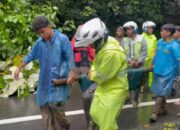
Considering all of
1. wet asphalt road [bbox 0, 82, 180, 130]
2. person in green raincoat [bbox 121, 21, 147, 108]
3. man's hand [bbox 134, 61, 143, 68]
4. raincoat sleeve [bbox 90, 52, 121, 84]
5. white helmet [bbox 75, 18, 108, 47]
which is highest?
white helmet [bbox 75, 18, 108, 47]

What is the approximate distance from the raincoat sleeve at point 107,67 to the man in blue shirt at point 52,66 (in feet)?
2.95

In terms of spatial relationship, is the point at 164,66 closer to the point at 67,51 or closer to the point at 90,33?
the point at 67,51

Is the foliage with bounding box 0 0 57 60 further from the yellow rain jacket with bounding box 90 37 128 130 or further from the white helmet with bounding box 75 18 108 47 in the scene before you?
the white helmet with bounding box 75 18 108 47

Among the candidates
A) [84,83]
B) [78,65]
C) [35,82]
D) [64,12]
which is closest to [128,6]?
[64,12]

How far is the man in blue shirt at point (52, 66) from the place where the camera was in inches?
232

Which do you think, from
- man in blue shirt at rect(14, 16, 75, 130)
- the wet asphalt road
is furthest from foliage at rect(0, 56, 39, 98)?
man in blue shirt at rect(14, 16, 75, 130)

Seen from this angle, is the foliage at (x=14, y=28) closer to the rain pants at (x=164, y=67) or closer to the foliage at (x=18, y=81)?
the foliage at (x=18, y=81)

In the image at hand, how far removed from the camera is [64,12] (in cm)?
1515

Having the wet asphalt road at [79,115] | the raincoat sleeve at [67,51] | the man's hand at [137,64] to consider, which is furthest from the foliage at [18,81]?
the raincoat sleeve at [67,51]

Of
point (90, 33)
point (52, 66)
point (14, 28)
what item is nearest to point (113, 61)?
point (90, 33)

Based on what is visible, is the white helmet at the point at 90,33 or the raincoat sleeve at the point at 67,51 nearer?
the white helmet at the point at 90,33

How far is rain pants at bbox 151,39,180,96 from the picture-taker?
703 cm

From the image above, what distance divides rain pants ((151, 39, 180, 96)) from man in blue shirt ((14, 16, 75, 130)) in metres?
1.77

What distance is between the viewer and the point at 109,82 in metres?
5.07
